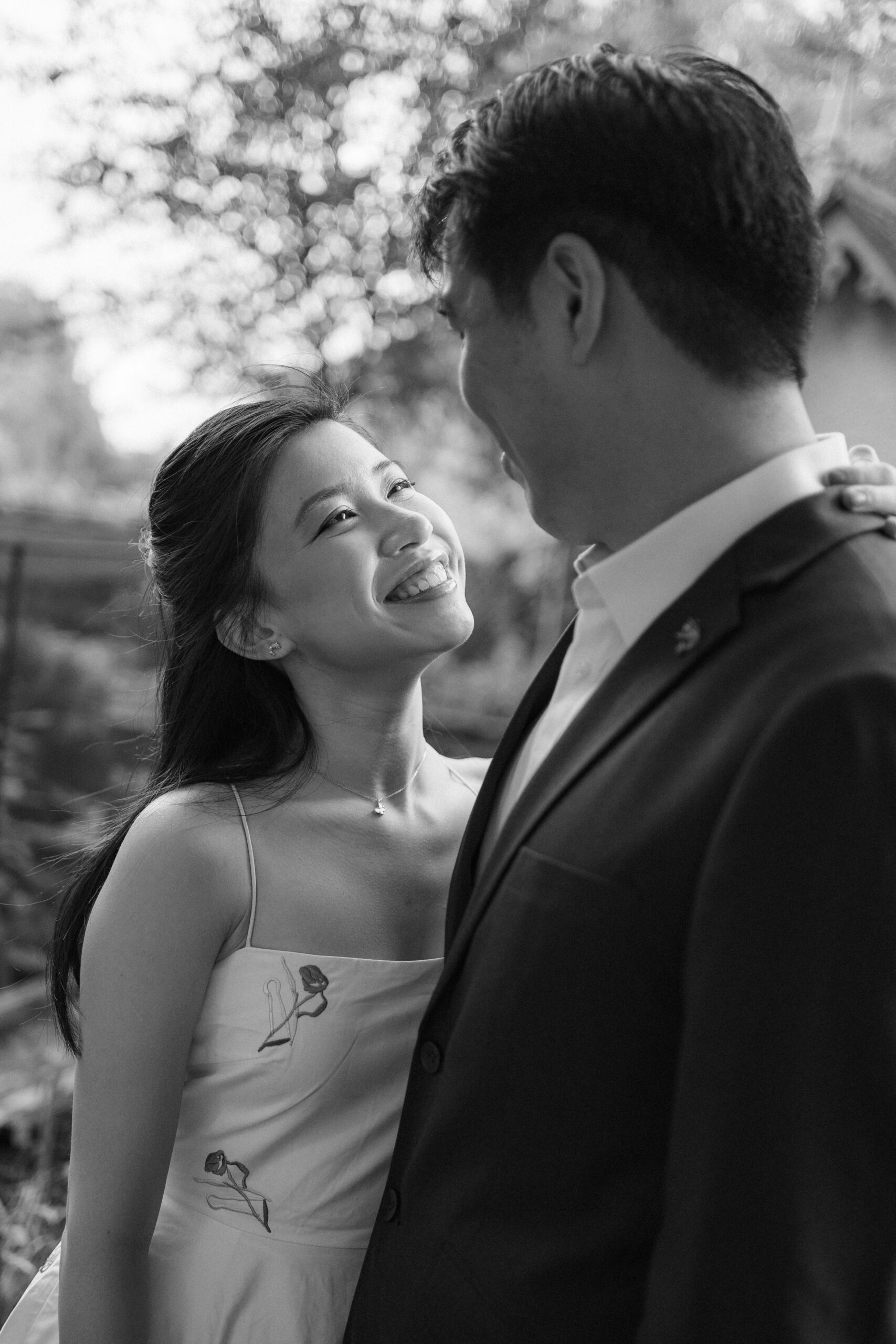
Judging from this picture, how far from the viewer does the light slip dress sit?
185 centimetres

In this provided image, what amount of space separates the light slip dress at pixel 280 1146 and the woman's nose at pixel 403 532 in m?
0.49

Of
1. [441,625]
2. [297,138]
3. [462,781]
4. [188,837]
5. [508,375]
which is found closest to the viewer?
[508,375]

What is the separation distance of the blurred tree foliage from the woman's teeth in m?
6.20

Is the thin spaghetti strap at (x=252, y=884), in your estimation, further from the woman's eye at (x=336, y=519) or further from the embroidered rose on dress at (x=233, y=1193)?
the woman's eye at (x=336, y=519)

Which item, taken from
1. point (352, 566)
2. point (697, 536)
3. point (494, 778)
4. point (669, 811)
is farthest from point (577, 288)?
point (352, 566)

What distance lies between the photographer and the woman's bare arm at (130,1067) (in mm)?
1772

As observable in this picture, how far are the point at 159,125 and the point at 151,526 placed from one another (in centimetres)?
646

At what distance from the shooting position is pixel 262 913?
6.16 ft

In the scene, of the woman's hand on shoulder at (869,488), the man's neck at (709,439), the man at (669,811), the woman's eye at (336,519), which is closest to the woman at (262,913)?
the woman's eye at (336,519)

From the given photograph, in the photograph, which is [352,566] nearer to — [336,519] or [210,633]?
[336,519]

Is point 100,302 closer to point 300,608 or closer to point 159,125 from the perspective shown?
point 159,125

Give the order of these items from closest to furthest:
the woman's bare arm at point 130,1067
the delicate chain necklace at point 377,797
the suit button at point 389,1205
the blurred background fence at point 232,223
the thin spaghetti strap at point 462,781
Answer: the suit button at point 389,1205 → the woman's bare arm at point 130,1067 → the delicate chain necklace at point 377,797 → the thin spaghetti strap at point 462,781 → the blurred background fence at point 232,223

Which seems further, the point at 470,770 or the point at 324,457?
the point at 470,770

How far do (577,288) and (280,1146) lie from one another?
1311 millimetres
